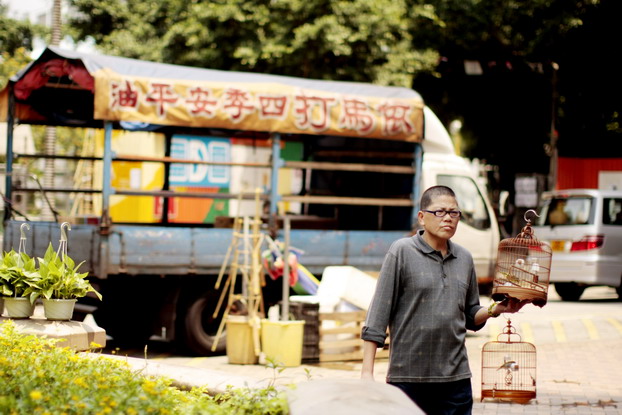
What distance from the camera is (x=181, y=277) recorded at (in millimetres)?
11414

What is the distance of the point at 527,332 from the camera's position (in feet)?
44.4

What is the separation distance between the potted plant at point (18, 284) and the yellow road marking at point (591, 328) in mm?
8531

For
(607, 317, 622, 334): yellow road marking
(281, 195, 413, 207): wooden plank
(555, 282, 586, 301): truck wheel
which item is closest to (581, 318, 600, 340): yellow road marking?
(607, 317, 622, 334): yellow road marking

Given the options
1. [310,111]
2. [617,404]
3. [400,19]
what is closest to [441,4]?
[400,19]

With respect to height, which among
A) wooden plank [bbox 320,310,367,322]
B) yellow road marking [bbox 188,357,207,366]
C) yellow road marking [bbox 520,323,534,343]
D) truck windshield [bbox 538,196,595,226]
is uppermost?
truck windshield [bbox 538,196,595,226]

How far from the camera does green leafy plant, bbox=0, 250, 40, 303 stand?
267 inches

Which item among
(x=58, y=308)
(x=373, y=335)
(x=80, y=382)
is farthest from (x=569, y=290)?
(x=80, y=382)

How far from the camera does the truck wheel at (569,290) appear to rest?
60.2 feet

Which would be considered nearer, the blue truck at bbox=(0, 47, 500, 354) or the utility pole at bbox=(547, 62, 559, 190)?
the blue truck at bbox=(0, 47, 500, 354)

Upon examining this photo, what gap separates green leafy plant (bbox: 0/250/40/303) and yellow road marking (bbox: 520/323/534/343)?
25.0 feet

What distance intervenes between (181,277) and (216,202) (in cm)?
1166

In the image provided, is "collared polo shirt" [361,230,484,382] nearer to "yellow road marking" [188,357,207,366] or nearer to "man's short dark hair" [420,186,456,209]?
"man's short dark hair" [420,186,456,209]

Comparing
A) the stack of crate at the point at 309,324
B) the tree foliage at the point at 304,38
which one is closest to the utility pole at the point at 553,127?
the tree foliage at the point at 304,38

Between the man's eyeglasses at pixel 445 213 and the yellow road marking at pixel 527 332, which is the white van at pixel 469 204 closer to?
the yellow road marking at pixel 527 332
